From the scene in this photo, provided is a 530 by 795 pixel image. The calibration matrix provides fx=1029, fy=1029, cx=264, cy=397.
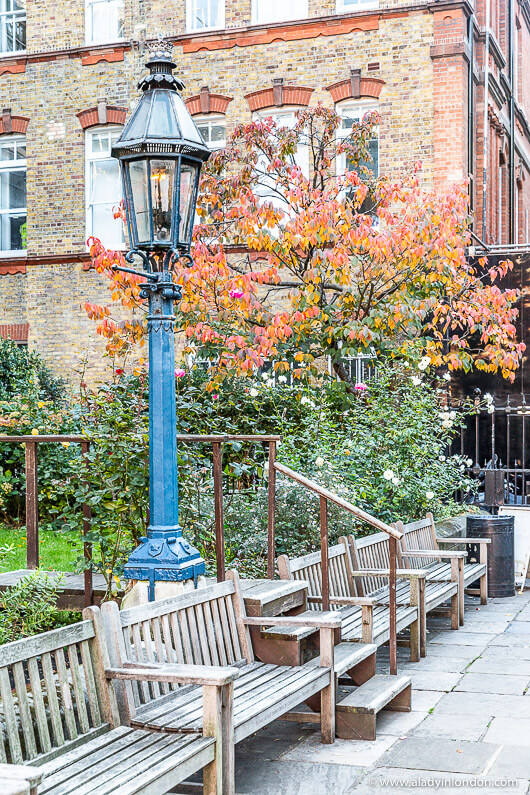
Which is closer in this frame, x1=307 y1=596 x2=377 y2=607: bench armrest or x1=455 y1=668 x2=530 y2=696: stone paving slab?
x1=307 y1=596 x2=377 y2=607: bench armrest

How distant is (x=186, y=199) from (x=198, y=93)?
1258 centimetres

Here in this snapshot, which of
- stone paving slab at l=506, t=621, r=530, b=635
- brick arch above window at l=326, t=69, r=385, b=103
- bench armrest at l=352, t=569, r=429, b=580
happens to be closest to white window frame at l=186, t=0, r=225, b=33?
brick arch above window at l=326, t=69, r=385, b=103

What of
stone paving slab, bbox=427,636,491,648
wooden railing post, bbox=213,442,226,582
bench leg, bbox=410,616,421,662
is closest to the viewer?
wooden railing post, bbox=213,442,226,582

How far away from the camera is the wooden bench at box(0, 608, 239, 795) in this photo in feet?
12.9

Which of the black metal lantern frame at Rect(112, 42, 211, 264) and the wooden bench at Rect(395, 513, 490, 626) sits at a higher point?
the black metal lantern frame at Rect(112, 42, 211, 264)

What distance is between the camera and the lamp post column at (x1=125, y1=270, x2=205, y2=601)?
5.93 metres

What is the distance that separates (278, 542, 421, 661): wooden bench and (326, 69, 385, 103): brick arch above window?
10.9 metres

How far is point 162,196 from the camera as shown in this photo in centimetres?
614

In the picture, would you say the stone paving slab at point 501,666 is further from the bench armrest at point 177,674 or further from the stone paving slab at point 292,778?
the bench armrest at point 177,674

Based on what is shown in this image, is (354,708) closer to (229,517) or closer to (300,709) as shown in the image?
(300,709)

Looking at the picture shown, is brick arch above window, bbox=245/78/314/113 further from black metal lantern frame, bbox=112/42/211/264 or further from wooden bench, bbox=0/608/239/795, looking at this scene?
wooden bench, bbox=0/608/239/795

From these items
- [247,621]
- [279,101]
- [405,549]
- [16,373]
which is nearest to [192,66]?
[279,101]

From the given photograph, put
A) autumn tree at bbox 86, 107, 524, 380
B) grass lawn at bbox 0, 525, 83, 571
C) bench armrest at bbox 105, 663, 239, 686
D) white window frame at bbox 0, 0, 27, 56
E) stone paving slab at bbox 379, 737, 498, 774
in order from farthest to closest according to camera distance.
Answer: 1. white window frame at bbox 0, 0, 27, 56
2. autumn tree at bbox 86, 107, 524, 380
3. grass lawn at bbox 0, 525, 83, 571
4. stone paving slab at bbox 379, 737, 498, 774
5. bench armrest at bbox 105, 663, 239, 686

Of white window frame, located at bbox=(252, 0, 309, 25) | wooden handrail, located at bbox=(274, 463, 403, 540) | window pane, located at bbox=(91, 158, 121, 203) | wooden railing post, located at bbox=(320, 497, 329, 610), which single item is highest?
white window frame, located at bbox=(252, 0, 309, 25)
